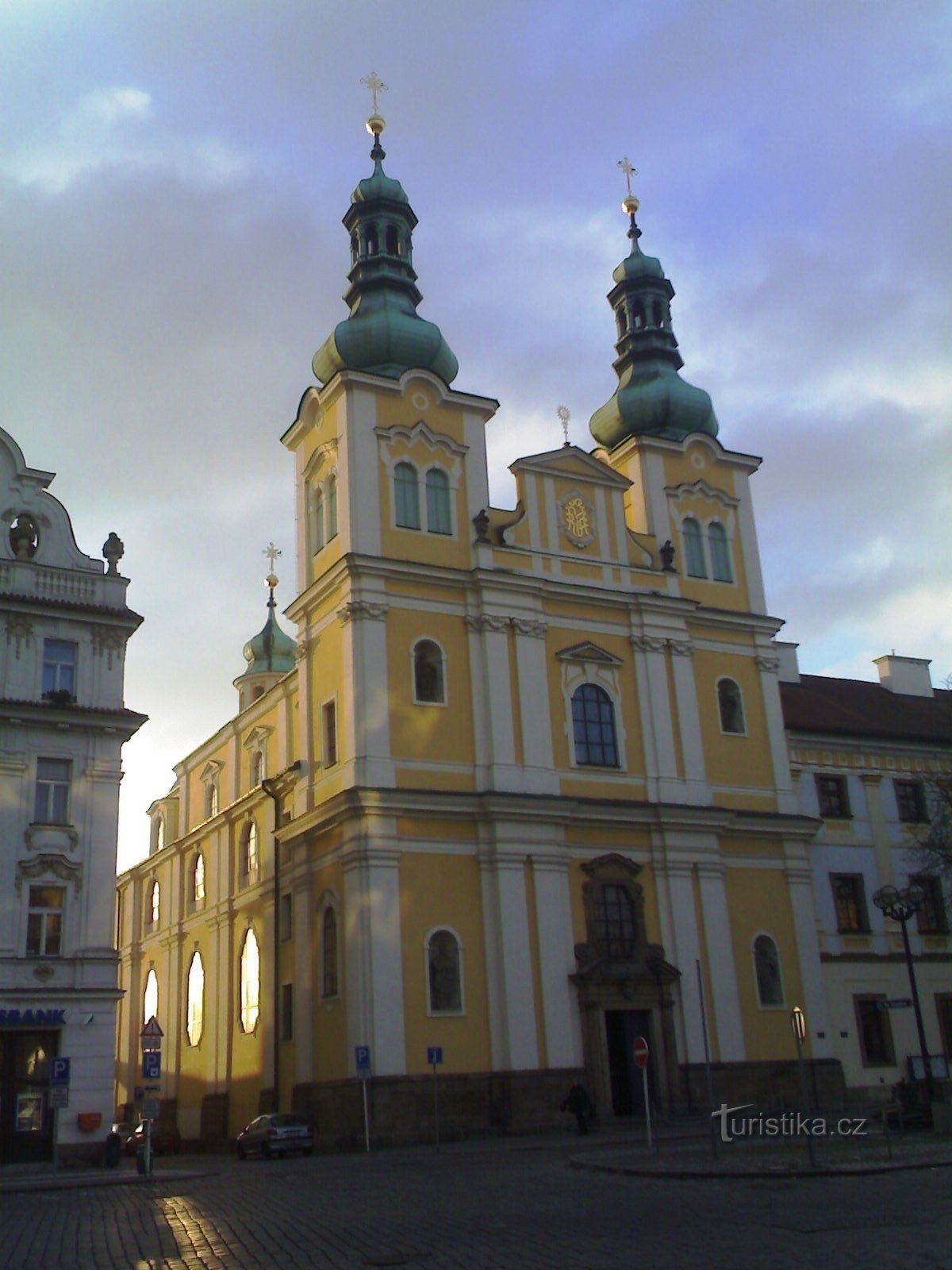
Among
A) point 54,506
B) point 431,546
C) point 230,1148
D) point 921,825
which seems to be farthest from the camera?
point 921,825

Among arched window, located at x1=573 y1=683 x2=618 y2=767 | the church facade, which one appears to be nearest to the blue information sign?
the church facade

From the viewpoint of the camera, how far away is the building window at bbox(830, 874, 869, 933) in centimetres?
4294

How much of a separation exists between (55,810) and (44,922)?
8.52 feet

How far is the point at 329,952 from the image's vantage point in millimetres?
36406

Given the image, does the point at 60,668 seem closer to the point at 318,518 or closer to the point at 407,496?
the point at 318,518

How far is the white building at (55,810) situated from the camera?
30000mm

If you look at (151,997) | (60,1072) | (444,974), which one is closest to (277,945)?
(444,974)

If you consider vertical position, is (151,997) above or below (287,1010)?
above

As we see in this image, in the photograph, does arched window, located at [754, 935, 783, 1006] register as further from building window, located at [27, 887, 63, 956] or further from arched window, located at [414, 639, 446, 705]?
building window, located at [27, 887, 63, 956]

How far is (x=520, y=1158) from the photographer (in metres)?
26.3

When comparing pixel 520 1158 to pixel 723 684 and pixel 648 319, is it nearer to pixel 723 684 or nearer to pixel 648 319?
pixel 723 684

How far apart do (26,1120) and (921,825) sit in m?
29.4

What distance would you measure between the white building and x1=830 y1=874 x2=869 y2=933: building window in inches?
898

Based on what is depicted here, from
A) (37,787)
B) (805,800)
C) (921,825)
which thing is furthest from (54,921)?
(921,825)
